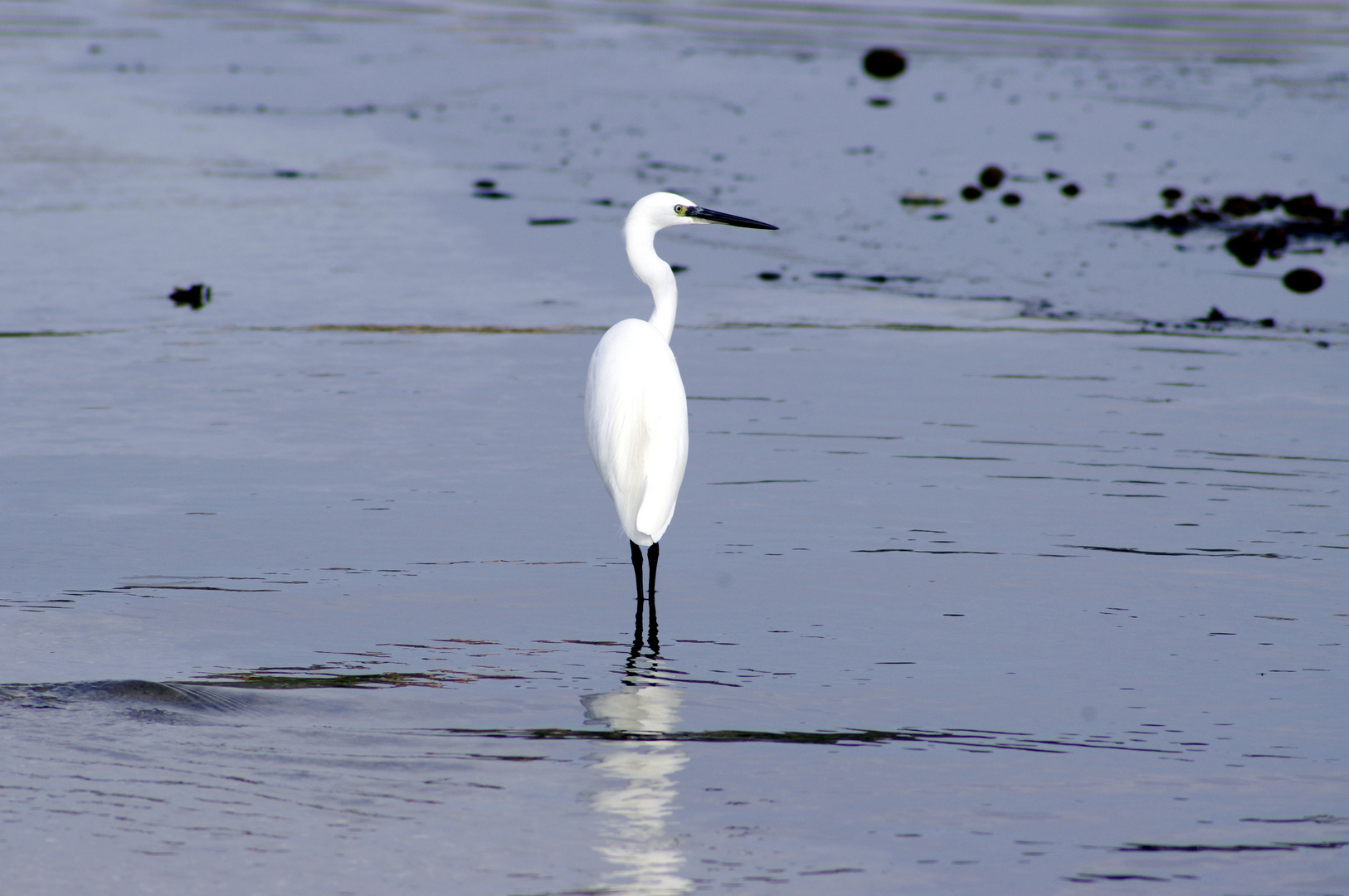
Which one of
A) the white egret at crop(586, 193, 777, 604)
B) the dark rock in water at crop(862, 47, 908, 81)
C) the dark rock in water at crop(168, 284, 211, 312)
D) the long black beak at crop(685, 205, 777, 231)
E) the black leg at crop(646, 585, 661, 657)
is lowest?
the black leg at crop(646, 585, 661, 657)

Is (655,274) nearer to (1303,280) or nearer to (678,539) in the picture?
(678,539)

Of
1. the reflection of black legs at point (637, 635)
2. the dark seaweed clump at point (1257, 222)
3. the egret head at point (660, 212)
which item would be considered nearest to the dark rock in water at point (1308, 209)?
the dark seaweed clump at point (1257, 222)

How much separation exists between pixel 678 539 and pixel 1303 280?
696cm

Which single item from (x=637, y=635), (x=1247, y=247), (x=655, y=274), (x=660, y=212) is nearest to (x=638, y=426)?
(x=637, y=635)

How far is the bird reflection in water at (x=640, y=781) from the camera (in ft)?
13.7

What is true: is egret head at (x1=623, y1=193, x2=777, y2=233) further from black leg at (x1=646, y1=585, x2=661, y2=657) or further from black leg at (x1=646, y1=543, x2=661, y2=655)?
black leg at (x1=646, y1=585, x2=661, y2=657)

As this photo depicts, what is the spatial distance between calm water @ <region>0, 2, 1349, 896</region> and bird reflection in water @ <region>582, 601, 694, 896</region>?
16mm

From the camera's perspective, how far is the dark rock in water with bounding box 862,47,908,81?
78.6 ft

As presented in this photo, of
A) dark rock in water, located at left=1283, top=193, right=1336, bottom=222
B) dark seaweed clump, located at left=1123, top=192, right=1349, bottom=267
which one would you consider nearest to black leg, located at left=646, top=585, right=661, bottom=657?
dark seaweed clump, located at left=1123, top=192, right=1349, bottom=267

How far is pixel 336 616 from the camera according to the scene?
6.09m

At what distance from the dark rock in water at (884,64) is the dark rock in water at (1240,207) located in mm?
9571

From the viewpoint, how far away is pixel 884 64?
24.0m

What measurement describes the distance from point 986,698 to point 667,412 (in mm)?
1825

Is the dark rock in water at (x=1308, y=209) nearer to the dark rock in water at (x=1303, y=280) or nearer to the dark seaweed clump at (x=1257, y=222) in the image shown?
the dark seaweed clump at (x=1257, y=222)
